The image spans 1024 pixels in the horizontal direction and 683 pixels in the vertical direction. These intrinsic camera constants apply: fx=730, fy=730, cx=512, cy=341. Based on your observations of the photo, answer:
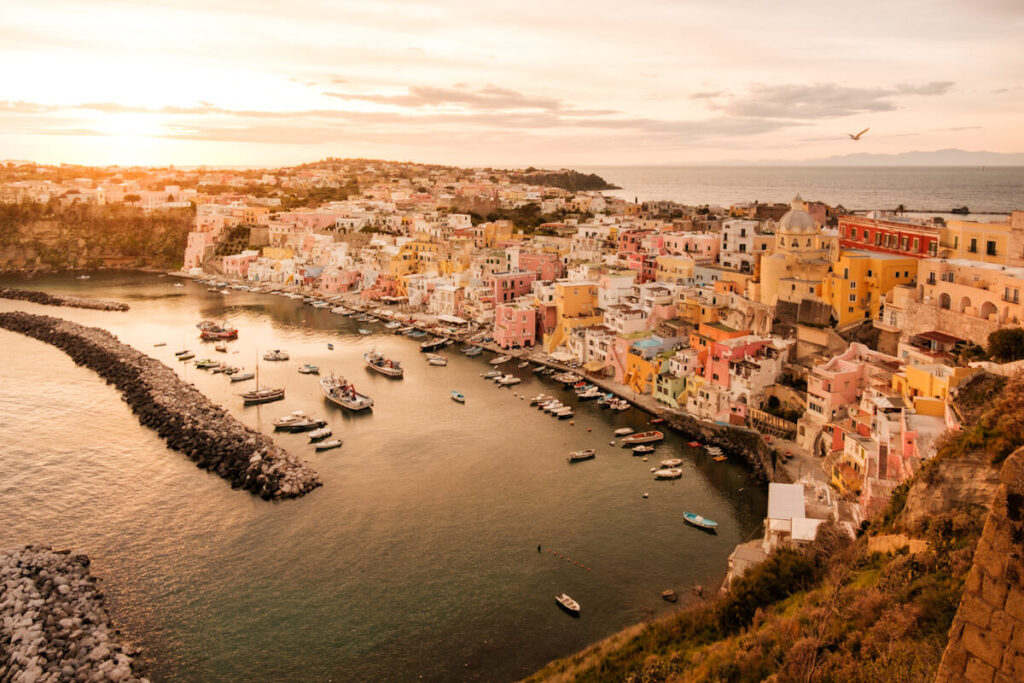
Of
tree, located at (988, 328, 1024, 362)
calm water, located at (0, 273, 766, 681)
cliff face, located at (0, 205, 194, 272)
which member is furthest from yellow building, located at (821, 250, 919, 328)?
cliff face, located at (0, 205, 194, 272)

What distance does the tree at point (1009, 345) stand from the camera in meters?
10.6

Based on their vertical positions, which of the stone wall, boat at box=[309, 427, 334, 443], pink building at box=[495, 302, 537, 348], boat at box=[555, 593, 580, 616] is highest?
the stone wall

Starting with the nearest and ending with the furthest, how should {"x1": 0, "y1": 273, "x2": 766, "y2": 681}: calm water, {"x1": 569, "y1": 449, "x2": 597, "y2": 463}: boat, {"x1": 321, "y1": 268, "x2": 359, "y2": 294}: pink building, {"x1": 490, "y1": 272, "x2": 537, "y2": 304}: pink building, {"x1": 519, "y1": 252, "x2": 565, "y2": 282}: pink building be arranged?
1. {"x1": 0, "y1": 273, "x2": 766, "y2": 681}: calm water
2. {"x1": 569, "y1": 449, "x2": 597, "y2": 463}: boat
3. {"x1": 490, "y1": 272, "x2": 537, "y2": 304}: pink building
4. {"x1": 519, "y1": 252, "x2": 565, "y2": 282}: pink building
5. {"x1": 321, "y1": 268, "x2": 359, "y2": 294}: pink building

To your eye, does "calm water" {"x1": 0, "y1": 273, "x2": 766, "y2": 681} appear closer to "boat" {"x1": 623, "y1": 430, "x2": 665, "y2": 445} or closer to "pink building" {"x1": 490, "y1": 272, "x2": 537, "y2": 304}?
"boat" {"x1": 623, "y1": 430, "x2": 665, "y2": 445}

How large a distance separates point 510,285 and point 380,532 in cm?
1419

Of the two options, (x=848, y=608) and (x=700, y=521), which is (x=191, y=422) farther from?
(x=848, y=608)

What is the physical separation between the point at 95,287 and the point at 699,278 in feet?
87.9

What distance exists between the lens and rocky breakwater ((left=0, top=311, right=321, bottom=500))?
39.5 feet

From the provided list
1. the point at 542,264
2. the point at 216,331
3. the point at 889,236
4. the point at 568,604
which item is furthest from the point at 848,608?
the point at 216,331

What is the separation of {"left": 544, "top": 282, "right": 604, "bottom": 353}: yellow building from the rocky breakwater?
8.82m

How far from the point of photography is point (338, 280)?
30.6m

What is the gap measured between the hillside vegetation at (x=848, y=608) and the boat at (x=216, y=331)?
17.6m

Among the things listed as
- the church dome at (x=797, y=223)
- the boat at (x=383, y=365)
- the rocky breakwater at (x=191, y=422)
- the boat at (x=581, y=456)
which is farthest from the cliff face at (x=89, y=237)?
the church dome at (x=797, y=223)

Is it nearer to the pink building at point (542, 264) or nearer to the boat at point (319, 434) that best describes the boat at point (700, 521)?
the boat at point (319, 434)
